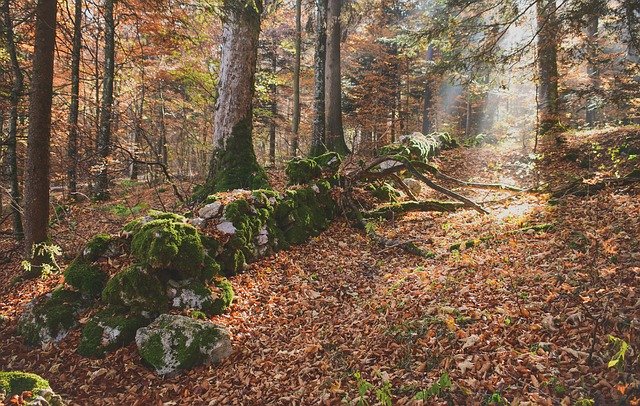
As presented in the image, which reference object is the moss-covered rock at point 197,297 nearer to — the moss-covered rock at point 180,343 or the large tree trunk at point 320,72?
the moss-covered rock at point 180,343

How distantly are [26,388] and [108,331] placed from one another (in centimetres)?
196

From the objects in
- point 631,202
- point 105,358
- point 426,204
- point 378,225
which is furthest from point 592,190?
point 105,358

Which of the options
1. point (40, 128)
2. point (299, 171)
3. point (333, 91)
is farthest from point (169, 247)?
point (333, 91)

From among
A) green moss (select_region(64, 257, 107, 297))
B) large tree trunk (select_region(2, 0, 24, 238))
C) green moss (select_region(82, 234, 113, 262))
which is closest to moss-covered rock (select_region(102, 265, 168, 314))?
green moss (select_region(64, 257, 107, 297))

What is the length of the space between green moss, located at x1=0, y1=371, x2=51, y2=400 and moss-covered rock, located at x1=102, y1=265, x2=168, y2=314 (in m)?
1.98

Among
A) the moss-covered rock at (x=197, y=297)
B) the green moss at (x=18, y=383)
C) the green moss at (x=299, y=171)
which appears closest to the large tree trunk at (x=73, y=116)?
the moss-covered rock at (x=197, y=297)

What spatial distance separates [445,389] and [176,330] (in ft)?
10.5

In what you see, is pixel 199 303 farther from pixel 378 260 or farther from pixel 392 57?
pixel 392 57

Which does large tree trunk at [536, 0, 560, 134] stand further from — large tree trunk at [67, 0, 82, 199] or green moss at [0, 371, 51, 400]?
green moss at [0, 371, 51, 400]

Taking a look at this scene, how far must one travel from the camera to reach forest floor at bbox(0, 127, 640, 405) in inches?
144

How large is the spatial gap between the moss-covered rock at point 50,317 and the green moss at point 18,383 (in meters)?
2.22

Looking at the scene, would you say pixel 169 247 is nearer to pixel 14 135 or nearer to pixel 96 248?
pixel 96 248

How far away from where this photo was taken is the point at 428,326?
471cm

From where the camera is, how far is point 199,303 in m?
5.53
